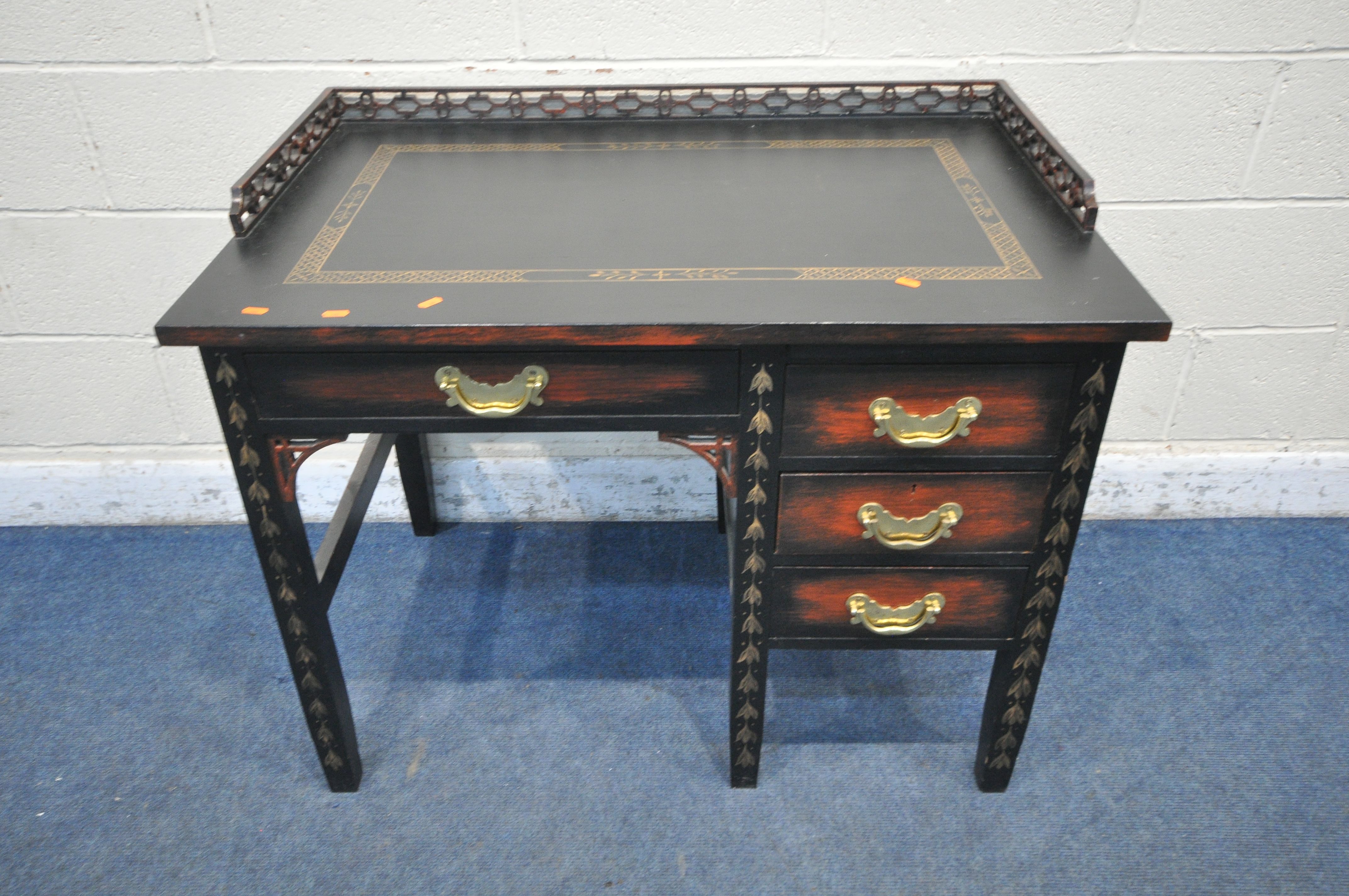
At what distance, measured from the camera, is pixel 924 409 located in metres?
1.20

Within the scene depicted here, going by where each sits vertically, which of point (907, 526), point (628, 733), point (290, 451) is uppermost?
point (290, 451)

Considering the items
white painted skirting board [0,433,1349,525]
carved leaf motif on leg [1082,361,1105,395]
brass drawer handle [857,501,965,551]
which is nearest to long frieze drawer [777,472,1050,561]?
brass drawer handle [857,501,965,551]

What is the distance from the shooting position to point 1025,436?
4.00 feet

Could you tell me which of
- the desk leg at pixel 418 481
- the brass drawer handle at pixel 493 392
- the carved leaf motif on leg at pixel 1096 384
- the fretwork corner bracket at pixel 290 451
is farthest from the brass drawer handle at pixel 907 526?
the desk leg at pixel 418 481

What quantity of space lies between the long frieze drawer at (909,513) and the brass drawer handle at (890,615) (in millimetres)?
82

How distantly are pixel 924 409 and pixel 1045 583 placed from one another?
342 mm

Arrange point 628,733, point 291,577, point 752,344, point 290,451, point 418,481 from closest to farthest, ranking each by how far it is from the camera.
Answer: point 752,344, point 290,451, point 291,577, point 628,733, point 418,481

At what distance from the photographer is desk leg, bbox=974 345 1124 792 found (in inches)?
46.2

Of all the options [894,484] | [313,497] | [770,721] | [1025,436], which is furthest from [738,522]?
[313,497]

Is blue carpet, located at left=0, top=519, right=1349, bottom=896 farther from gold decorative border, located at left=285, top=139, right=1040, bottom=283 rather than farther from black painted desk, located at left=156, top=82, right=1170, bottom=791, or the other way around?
gold decorative border, located at left=285, top=139, right=1040, bottom=283

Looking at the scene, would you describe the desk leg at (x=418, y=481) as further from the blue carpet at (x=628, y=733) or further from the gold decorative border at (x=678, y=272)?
the gold decorative border at (x=678, y=272)

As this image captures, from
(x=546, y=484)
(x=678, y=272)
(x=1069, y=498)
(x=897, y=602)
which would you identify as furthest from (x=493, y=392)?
(x=546, y=484)

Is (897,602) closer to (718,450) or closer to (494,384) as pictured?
(718,450)

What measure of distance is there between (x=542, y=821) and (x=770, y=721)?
0.43 m
